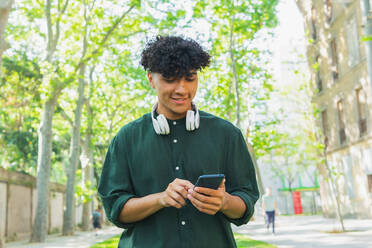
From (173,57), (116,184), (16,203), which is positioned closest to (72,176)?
(16,203)

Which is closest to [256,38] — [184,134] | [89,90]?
[89,90]

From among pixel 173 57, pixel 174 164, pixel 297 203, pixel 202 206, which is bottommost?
pixel 297 203

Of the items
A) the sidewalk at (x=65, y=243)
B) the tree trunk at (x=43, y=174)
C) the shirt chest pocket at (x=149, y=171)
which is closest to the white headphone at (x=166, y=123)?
the shirt chest pocket at (x=149, y=171)

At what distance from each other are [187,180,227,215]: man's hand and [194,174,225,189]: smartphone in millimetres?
18

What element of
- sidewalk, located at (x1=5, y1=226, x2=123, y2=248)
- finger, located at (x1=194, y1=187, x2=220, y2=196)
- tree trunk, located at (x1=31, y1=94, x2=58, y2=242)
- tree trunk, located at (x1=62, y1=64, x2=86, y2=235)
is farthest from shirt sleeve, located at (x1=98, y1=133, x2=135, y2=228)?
tree trunk, located at (x1=62, y1=64, x2=86, y2=235)

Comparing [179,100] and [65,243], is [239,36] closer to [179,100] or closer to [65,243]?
[65,243]

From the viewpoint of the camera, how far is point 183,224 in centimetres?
239

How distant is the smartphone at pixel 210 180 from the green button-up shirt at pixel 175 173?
280 millimetres

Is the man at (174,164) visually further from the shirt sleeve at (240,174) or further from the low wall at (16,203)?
the low wall at (16,203)

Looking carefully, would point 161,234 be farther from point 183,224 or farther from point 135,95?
point 135,95

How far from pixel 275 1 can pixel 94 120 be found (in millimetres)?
16743

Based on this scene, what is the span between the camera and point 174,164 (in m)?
2.47

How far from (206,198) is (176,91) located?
0.58 metres

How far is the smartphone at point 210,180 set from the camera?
2.11 meters
